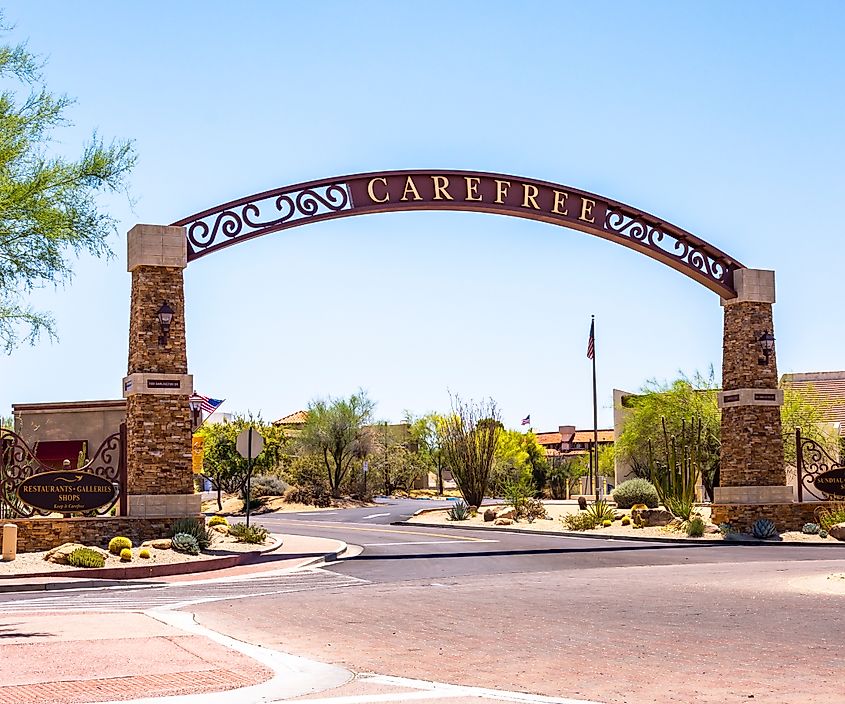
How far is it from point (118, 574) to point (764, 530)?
17.0 m

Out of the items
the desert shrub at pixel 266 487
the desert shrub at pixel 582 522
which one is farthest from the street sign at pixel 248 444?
the desert shrub at pixel 266 487

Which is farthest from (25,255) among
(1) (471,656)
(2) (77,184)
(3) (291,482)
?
(3) (291,482)

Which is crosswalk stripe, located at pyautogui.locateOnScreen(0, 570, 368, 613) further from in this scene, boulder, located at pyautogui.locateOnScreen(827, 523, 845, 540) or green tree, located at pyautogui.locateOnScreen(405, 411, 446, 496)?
green tree, located at pyautogui.locateOnScreen(405, 411, 446, 496)

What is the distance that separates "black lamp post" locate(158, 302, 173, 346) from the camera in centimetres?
2461

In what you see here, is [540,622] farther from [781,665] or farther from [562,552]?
[562,552]

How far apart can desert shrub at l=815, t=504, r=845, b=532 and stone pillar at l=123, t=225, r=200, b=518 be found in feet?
54.0

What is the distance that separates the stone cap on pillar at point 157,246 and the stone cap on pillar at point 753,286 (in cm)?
1498

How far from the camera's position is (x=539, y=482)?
73.7 metres

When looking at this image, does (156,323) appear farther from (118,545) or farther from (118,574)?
(118,574)

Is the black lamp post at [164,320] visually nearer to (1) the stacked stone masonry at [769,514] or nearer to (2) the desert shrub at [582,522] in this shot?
(1) the stacked stone masonry at [769,514]

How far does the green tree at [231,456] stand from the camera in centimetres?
6088

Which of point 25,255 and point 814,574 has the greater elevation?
point 25,255

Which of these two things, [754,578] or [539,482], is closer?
[754,578]

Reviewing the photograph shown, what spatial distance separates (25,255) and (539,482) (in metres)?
58.5
